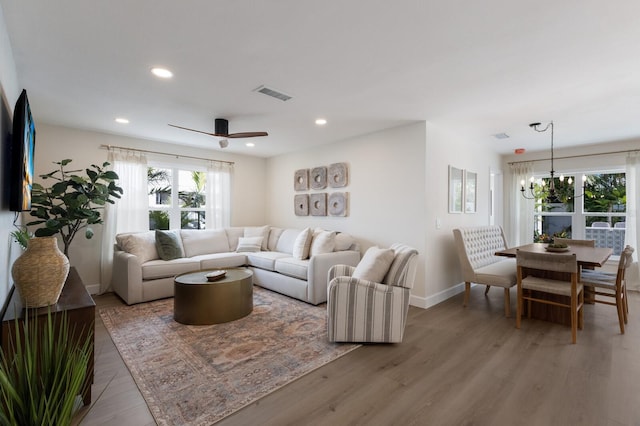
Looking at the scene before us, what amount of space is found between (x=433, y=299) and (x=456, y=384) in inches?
76.7

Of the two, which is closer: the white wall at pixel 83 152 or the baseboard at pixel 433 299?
the baseboard at pixel 433 299

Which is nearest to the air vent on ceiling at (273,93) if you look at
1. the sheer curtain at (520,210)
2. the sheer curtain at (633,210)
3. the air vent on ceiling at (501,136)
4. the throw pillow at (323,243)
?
the throw pillow at (323,243)

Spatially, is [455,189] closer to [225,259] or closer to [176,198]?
[225,259]

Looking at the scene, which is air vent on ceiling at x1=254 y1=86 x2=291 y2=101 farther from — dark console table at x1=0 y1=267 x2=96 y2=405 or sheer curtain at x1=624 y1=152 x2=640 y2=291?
sheer curtain at x1=624 y1=152 x2=640 y2=291

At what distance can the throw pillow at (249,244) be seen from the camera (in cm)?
530

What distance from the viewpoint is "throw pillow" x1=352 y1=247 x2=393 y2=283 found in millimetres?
2807

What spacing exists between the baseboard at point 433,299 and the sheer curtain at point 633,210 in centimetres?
282

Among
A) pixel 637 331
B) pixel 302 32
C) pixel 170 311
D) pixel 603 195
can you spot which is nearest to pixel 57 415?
pixel 302 32

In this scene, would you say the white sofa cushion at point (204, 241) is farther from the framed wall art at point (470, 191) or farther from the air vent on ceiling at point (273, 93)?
the framed wall art at point (470, 191)

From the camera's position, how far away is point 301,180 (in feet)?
18.7

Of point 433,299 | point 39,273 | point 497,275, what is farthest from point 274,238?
point 39,273

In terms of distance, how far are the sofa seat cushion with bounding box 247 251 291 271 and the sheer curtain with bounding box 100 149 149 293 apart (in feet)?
5.87

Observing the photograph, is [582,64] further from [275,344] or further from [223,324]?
[223,324]

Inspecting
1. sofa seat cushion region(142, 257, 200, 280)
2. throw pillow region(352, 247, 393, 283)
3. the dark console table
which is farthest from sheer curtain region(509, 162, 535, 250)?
the dark console table
